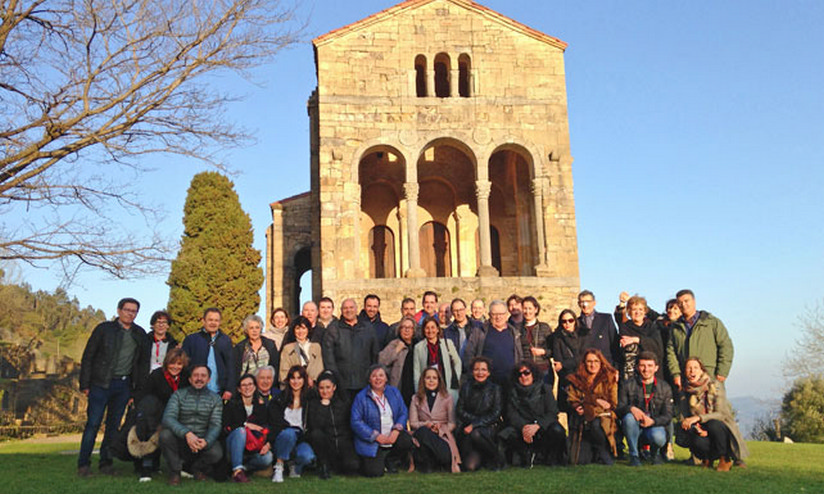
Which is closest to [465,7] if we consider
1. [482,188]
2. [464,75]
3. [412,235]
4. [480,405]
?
[464,75]

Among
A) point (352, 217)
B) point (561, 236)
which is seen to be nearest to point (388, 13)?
point (352, 217)

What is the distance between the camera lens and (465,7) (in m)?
19.9

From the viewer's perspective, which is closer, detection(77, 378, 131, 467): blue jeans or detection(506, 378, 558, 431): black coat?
detection(77, 378, 131, 467): blue jeans

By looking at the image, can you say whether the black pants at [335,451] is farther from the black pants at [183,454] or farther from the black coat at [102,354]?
the black coat at [102,354]

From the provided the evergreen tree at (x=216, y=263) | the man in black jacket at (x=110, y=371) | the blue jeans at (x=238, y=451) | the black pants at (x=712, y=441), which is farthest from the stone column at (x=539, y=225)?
the man in black jacket at (x=110, y=371)

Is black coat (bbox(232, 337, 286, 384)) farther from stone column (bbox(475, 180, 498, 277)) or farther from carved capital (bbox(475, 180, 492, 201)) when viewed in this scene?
carved capital (bbox(475, 180, 492, 201))

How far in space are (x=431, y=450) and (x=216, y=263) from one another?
1469cm

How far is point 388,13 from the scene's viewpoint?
63.8 ft

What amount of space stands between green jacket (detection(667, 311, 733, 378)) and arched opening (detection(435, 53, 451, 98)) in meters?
12.9

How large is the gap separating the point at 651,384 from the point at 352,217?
35.4ft

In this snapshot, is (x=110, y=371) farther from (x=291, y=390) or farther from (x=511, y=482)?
(x=511, y=482)

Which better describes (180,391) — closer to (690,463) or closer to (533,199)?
(690,463)

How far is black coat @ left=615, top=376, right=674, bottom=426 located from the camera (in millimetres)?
8250

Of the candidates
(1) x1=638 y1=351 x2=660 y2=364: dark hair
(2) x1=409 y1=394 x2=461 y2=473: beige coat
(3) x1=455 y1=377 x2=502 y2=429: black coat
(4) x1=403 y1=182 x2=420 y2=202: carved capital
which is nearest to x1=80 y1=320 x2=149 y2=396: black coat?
(2) x1=409 y1=394 x2=461 y2=473: beige coat
